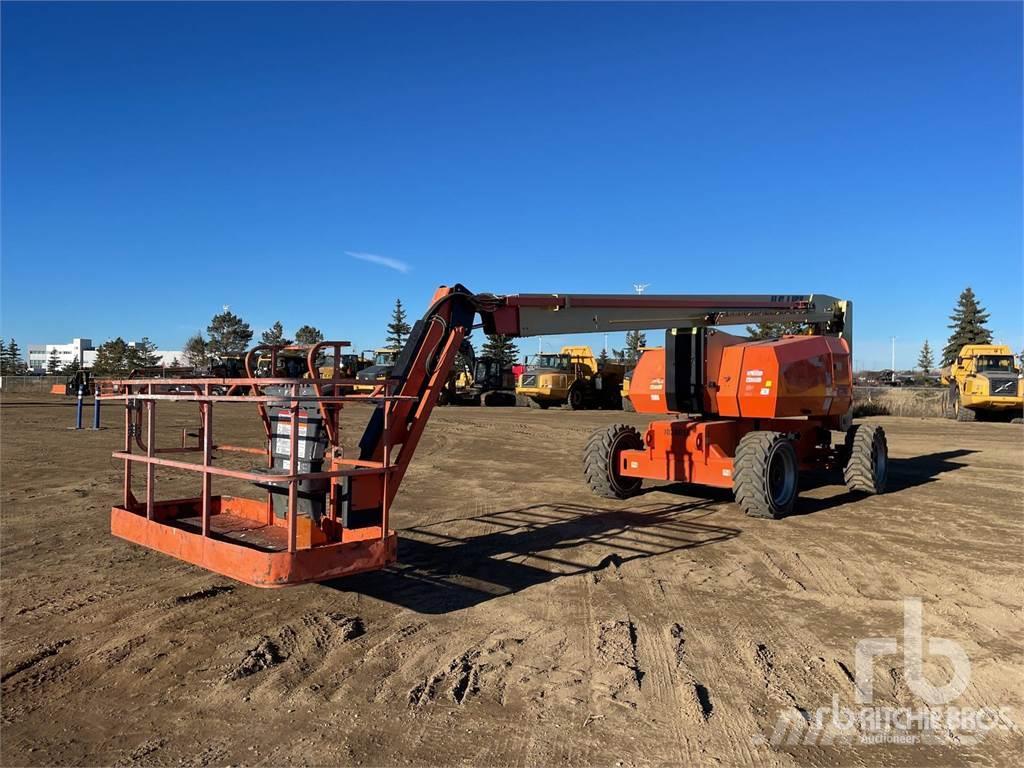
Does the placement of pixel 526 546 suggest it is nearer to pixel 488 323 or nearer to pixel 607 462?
pixel 488 323

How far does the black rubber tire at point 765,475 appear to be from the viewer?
9.20 metres

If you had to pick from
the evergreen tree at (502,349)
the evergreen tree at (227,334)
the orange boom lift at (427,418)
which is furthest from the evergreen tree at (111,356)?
the orange boom lift at (427,418)

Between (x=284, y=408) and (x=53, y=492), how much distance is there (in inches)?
241

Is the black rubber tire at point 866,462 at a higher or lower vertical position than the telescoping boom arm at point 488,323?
lower

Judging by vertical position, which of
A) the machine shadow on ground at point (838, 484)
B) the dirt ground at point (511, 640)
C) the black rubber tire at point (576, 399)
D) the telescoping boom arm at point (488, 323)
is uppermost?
the telescoping boom arm at point (488, 323)

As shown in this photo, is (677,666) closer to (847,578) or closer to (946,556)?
(847,578)

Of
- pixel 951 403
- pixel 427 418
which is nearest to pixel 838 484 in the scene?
pixel 427 418

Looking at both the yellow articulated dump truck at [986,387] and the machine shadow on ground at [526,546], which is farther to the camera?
the yellow articulated dump truck at [986,387]

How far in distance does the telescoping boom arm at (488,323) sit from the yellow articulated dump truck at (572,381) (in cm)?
2278

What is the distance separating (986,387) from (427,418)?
2764cm

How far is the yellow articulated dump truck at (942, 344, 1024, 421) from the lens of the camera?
26844 millimetres

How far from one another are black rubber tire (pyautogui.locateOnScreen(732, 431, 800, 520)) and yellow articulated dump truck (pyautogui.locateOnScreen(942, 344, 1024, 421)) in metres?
22.1

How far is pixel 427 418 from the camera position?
20.9 ft

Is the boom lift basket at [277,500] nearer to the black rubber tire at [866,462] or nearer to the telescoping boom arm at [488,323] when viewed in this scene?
the telescoping boom arm at [488,323]
